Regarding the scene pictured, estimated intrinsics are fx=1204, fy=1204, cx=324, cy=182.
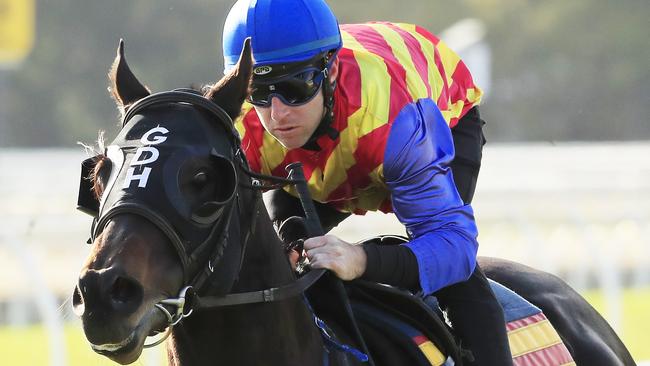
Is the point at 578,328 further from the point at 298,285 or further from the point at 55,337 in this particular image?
the point at 55,337

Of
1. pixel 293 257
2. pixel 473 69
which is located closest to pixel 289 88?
pixel 293 257

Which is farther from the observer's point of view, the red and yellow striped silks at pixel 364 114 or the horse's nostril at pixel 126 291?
the red and yellow striped silks at pixel 364 114

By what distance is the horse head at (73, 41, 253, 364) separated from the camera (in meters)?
2.60

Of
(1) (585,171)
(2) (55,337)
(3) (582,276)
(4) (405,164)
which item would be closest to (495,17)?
(1) (585,171)

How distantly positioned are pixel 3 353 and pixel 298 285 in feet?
18.6

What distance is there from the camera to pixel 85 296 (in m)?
2.57

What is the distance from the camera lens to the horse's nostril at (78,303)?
8.50 ft

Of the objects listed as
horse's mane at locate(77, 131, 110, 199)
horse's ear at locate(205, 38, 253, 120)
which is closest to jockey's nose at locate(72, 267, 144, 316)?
horse's mane at locate(77, 131, 110, 199)

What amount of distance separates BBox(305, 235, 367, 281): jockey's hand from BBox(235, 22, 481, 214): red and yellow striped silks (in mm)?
359

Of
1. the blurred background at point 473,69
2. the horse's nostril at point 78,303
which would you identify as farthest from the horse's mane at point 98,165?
the blurred background at point 473,69

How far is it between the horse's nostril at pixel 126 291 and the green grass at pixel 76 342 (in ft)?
13.3

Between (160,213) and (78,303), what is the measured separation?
27 cm

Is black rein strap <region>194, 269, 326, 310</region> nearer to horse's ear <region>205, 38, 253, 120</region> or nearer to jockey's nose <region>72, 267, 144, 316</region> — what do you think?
jockey's nose <region>72, 267, 144, 316</region>

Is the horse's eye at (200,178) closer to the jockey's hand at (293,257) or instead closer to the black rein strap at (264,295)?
the black rein strap at (264,295)
